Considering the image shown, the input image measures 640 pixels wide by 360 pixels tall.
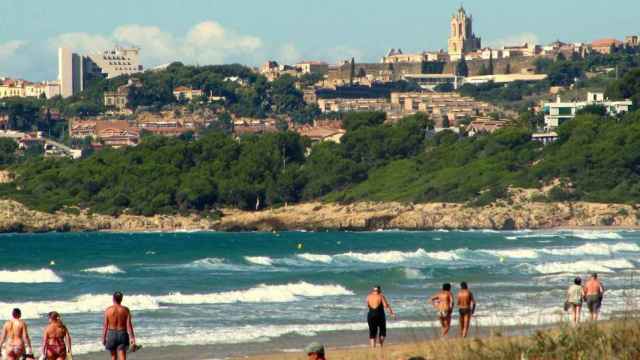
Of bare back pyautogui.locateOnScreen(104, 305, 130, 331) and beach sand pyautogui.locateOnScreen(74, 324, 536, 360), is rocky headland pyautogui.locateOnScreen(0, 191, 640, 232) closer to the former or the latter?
beach sand pyautogui.locateOnScreen(74, 324, 536, 360)

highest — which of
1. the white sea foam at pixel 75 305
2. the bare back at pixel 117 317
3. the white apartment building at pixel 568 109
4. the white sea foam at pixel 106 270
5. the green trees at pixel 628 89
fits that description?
the green trees at pixel 628 89

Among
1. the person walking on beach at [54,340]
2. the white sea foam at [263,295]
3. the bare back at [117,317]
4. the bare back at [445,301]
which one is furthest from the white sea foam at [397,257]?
the bare back at [117,317]

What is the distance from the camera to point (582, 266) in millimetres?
54438

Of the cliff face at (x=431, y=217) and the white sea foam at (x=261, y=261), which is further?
the cliff face at (x=431, y=217)

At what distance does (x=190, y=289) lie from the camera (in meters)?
46.5

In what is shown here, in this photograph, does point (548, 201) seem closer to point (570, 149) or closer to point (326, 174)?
point (570, 149)

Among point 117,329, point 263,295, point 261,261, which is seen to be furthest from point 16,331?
point 261,261

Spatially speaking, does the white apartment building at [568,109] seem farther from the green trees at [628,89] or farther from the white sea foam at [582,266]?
the white sea foam at [582,266]

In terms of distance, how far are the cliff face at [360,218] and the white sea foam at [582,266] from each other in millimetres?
48512

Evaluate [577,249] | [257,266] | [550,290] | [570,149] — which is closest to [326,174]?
[570,149]

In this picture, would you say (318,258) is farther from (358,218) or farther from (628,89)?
(628,89)

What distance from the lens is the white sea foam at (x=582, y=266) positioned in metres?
52.5

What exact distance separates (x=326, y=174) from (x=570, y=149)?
18.0m

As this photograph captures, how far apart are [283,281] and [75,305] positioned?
12.7 m
